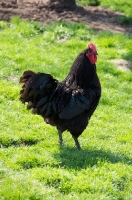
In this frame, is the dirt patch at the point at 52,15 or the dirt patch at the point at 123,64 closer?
the dirt patch at the point at 123,64

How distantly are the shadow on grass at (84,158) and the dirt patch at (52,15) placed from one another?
6.79 m

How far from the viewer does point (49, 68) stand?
1186 centimetres

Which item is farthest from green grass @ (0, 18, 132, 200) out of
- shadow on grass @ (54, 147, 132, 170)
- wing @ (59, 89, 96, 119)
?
wing @ (59, 89, 96, 119)

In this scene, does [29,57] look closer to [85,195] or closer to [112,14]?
[112,14]

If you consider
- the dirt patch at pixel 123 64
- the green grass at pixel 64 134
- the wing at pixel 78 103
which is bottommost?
the dirt patch at pixel 123 64

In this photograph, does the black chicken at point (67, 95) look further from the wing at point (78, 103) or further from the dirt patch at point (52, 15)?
the dirt patch at point (52, 15)

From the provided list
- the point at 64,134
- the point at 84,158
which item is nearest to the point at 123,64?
the point at 64,134

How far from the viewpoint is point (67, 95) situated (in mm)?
8352

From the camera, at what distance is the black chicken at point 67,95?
26.7ft

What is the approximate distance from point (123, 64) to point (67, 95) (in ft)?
15.4

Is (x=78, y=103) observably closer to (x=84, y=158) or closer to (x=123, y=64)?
(x=84, y=158)

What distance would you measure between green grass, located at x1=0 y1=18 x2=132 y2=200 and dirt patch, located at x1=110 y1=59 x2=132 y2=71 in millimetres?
172

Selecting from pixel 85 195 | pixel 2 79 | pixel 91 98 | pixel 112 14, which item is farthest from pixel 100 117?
pixel 112 14

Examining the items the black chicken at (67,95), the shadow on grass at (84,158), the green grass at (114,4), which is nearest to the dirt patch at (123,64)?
the green grass at (114,4)
